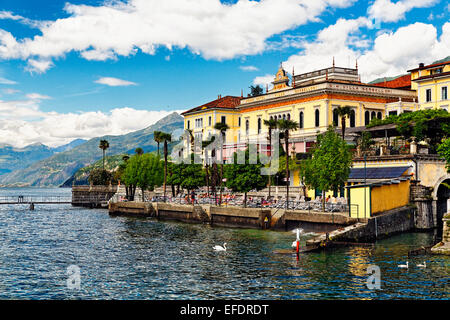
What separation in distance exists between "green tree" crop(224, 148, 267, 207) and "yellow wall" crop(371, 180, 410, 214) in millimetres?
15398

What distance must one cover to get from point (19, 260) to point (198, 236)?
48.1ft

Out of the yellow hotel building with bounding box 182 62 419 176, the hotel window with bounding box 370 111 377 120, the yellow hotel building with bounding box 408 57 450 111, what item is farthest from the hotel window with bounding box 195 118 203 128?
the yellow hotel building with bounding box 408 57 450 111

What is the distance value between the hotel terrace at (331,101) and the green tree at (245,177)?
9.03 meters

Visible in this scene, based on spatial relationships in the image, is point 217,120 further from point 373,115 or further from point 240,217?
point 240,217

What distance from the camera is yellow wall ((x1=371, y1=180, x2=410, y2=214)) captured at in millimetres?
36106

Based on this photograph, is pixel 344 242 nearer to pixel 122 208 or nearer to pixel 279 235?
pixel 279 235

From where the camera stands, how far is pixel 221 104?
91.4 meters

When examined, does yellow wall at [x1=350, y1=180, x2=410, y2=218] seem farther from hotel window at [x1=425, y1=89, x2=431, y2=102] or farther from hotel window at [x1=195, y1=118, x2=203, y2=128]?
hotel window at [x1=195, y1=118, x2=203, y2=128]

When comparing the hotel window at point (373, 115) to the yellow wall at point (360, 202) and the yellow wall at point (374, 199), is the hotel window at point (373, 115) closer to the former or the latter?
the yellow wall at point (374, 199)

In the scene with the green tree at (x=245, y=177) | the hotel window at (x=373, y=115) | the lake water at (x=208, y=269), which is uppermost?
the hotel window at (x=373, y=115)

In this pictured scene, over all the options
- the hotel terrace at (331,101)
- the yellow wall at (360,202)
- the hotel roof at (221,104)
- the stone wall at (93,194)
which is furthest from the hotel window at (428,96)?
the stone wall at (93,194)

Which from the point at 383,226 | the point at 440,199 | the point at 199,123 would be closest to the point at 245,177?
the point at 383,226

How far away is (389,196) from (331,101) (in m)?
31.4

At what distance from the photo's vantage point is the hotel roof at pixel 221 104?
90.5 metres
